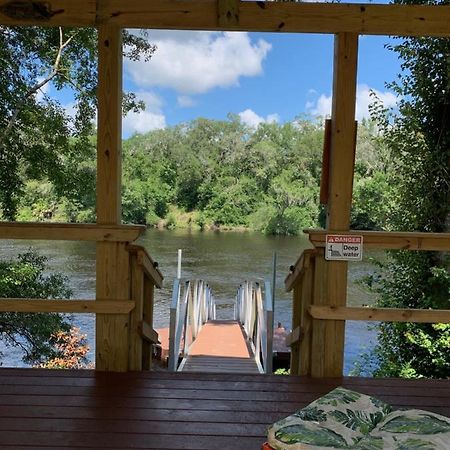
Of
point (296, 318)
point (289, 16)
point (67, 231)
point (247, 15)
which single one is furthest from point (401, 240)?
point (67, 231)

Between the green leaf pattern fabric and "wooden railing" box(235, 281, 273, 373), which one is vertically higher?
the green leaf pattern fabric

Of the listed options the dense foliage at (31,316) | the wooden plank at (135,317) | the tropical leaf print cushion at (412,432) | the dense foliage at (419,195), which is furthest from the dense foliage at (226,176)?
the tropical leaf print cushion at (412,432)

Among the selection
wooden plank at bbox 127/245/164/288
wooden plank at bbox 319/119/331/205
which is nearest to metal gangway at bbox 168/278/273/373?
wooden plank at bbox 127/245/164/288

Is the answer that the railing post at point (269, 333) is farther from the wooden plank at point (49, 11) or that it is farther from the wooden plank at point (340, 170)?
the wooden plank at point (49, 11)

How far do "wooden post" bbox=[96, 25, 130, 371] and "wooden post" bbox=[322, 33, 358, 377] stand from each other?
1138 millimetres

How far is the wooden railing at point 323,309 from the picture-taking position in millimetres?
2705

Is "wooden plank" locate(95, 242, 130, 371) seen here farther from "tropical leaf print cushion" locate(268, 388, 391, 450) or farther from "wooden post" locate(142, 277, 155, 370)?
"tropical leaf print cushion" locate(268, 388, 391, 450)

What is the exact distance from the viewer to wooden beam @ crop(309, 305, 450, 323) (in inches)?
105

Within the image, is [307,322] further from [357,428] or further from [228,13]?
[228,13]

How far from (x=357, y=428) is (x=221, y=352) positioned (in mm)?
5502

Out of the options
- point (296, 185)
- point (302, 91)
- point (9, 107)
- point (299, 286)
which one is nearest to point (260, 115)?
point (302, 91)

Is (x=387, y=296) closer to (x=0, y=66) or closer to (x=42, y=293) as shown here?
(x=42, y=293)

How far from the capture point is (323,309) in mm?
2768

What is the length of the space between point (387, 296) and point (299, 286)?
357 cm
